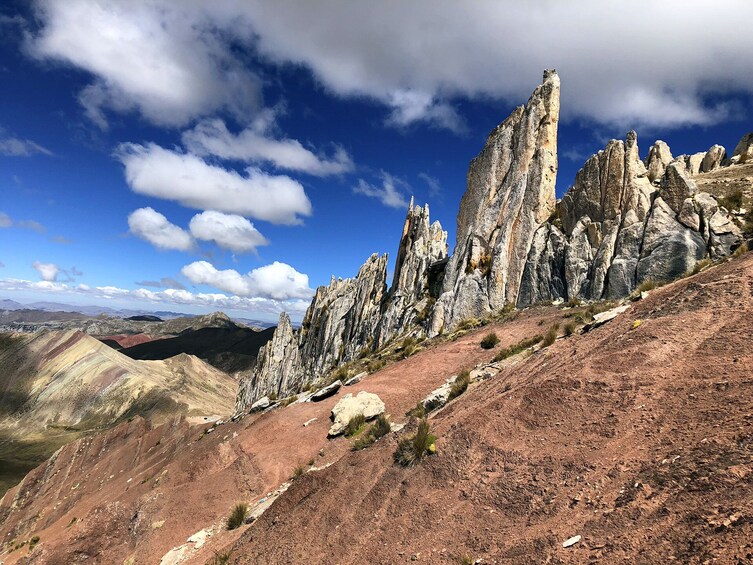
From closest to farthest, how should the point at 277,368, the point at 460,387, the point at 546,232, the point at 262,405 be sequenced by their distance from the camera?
1. the point at 460,387
2. the point at 262,405
3. the point at 546,232
4. the point at 277,368

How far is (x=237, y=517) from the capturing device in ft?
39.4

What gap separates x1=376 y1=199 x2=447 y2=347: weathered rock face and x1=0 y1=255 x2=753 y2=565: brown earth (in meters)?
26.9

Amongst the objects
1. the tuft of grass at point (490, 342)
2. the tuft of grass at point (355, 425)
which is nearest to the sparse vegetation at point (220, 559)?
the tuft of grass at point (355, 425)

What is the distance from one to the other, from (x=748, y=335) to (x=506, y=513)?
20.6ft

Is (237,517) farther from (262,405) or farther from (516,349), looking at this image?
(262,405)

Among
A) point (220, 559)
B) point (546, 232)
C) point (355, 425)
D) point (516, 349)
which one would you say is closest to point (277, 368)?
point (546, 232)

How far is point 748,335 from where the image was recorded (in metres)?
8.12

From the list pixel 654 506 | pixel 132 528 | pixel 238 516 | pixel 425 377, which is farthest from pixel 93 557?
pixel 654 506

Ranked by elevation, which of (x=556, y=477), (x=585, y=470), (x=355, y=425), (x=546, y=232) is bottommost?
(x=355, y=425)

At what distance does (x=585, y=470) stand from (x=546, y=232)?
85.9ft

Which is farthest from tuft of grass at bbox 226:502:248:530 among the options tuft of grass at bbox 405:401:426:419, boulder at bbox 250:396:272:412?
boulder at bbox 250:396:272:412

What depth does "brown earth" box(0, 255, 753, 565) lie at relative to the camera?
5434mm

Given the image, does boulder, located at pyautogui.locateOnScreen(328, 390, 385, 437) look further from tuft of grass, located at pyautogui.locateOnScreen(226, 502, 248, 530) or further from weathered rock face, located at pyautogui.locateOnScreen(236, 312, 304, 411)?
weathered rock face, located at pyautogui.locateOnScreen(236, 312, 304, 411)

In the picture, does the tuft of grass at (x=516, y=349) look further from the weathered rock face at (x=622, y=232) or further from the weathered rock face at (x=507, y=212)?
the weathered rock face at (x=507, y=212)
